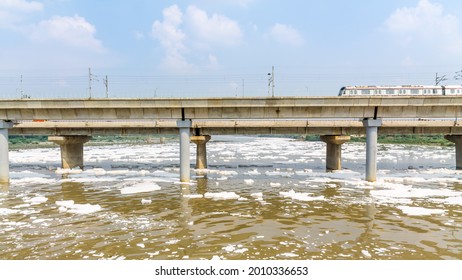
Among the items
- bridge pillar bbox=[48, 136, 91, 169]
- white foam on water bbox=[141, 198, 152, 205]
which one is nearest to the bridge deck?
white foam on water bbox=[141, 198, 152, 205]

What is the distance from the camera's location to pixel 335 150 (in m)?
33.2

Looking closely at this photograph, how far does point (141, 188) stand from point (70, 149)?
18750mm

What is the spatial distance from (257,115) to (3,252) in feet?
57.9

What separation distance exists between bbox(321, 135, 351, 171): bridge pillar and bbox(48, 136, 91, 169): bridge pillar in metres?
29.1

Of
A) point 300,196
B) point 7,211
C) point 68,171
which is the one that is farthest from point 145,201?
point 68,171

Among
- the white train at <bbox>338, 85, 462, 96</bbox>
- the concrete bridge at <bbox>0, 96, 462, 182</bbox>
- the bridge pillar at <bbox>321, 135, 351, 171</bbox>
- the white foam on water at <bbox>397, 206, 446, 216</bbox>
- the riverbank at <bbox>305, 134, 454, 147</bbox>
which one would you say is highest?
the white train at <bbox>338, 85, 462, 96</bbox>

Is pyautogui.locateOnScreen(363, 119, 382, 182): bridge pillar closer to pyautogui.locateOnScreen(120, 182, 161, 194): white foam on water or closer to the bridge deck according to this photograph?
the bridge deck

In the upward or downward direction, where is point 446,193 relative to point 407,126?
downward

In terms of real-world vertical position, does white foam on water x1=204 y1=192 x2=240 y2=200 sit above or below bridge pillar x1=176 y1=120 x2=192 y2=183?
below

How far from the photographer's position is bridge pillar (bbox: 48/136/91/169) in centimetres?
3408

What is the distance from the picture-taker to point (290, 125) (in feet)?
107

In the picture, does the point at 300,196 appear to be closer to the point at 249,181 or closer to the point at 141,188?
the point at 249,181

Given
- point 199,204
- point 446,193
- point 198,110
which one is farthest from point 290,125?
point 199,204

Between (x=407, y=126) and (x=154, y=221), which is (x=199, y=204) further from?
(x=407, y=126)
